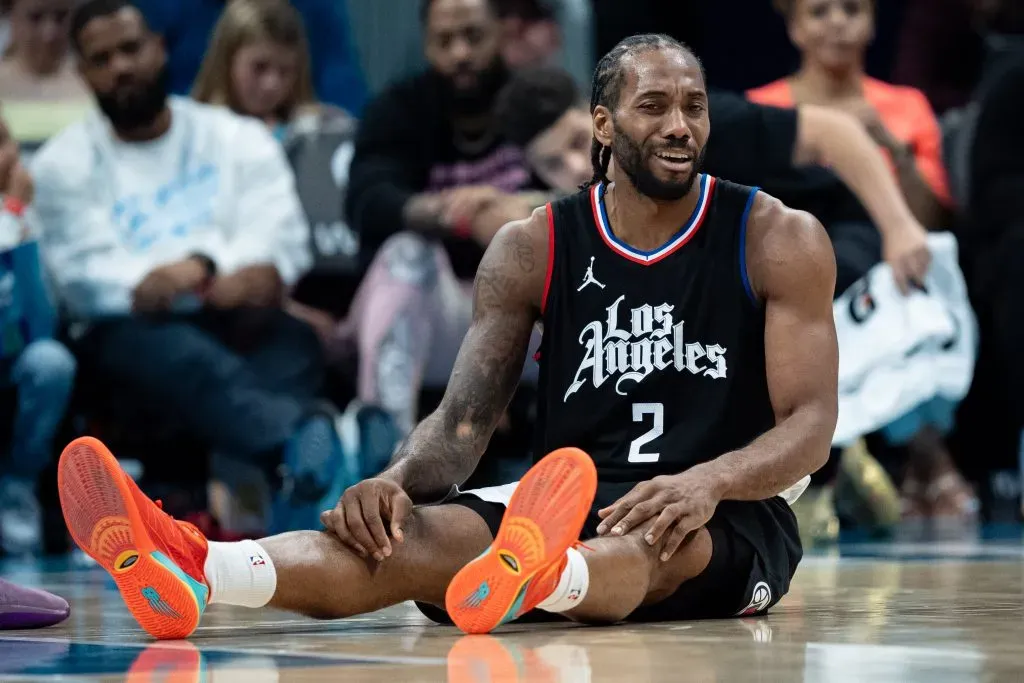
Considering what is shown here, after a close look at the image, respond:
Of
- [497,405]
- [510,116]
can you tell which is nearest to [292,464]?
[510,116]

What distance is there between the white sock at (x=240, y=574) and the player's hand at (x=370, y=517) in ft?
0.47

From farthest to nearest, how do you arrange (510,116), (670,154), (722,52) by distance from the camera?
(722,52)
(510,116)
(670,154)

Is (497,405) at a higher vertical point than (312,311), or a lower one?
higher

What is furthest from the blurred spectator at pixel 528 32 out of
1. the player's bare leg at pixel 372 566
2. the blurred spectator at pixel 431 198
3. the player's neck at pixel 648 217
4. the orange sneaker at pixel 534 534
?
the orange sneaker at pixel 534 534

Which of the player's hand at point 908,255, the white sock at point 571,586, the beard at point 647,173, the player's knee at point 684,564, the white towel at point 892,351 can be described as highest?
the beard at point 647,173

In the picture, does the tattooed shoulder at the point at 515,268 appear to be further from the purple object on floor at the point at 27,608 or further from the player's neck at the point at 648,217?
the purple object on floor at the point at 27,608

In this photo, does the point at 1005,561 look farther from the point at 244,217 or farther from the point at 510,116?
the point at 244,217

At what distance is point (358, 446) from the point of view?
19.6 ft

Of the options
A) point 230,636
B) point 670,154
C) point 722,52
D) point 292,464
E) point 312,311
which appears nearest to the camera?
point 230,636

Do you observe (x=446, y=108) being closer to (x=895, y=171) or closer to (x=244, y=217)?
(x=244, y=217)

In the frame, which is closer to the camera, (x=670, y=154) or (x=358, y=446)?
(x=670, y=154)

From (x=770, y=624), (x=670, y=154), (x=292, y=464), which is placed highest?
(x=670, y=154)

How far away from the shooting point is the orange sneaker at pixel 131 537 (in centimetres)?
243

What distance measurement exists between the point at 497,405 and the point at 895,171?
13.1 ft
